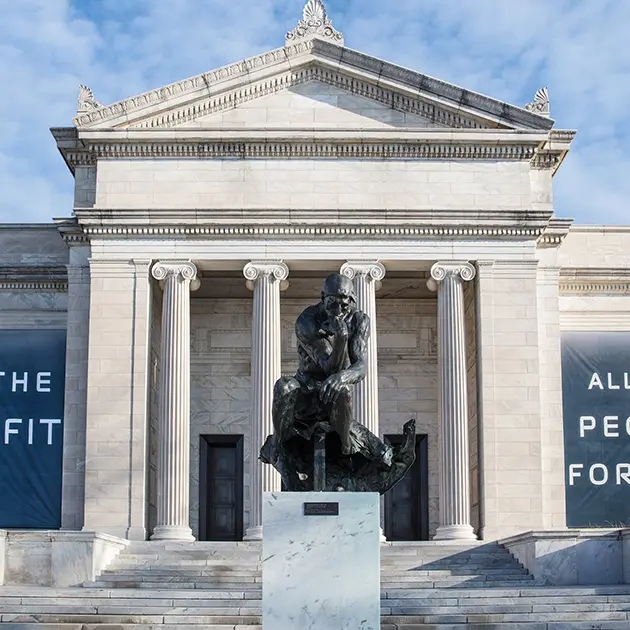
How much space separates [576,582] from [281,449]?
1597 cm

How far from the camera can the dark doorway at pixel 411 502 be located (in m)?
41.3

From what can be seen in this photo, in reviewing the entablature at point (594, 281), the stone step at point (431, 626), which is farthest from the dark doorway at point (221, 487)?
the stone step at point (431, 626)

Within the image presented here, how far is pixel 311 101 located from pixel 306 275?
218 inches

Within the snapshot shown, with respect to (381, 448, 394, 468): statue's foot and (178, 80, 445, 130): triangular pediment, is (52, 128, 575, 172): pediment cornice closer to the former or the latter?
(178, 80, 445, 130): triangular pediment

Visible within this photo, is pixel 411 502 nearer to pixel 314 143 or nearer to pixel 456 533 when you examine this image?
pixel 456 533

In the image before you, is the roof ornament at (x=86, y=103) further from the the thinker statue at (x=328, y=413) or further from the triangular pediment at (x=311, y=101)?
the the thinker statue at (x=328, y=413)

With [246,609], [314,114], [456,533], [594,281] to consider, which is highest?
[314,114]

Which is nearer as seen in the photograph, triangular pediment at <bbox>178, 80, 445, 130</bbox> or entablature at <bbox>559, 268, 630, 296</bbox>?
triangular pediment at <bbox>178, 80, 445, 130</bbox>

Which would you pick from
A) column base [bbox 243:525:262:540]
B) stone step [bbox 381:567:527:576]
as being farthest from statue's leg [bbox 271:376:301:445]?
column base [bbox 243:525:262:540]

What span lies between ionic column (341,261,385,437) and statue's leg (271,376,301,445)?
21148mm

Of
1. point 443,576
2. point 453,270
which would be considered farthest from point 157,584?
point 453,270

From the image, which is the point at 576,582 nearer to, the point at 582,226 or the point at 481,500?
the point at 481,500

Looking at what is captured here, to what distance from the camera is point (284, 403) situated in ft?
47.6

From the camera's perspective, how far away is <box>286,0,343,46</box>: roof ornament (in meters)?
38.6
